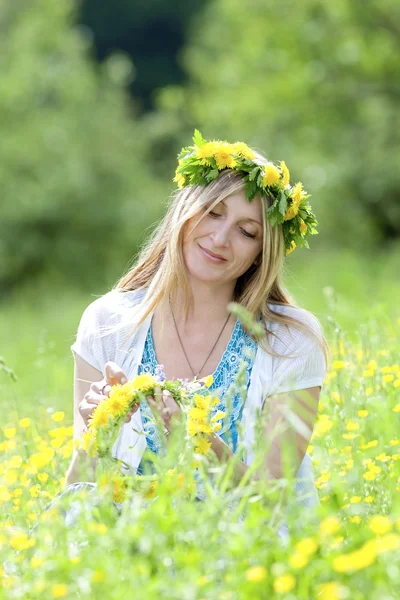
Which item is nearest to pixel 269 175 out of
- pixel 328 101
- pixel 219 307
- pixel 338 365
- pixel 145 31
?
pixel 219 307

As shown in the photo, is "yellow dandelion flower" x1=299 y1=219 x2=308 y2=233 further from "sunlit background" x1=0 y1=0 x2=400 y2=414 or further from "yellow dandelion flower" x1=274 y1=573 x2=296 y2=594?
"sunlit background" x1=0 y1=0 x2=400 y2=414

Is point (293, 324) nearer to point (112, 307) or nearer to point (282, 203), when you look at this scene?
point (282, 203)

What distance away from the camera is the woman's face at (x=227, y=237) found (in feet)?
10.4

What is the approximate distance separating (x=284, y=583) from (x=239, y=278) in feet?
5.50

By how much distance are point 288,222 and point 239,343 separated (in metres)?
0.43

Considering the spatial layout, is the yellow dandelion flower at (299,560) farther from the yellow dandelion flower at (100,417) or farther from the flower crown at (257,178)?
the flower crown at (257,178)

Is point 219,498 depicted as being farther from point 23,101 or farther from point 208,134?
point 208,134

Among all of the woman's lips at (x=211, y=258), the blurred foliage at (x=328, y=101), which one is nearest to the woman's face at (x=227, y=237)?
the woman's lips at (x=211, y=258)

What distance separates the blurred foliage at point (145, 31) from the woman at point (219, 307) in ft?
93.7

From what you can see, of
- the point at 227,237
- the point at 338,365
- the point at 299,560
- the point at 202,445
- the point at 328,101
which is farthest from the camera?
the point at 328,101

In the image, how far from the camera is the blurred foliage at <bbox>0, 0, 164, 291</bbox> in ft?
58.0

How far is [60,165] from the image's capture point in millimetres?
18078

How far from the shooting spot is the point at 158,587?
181cm

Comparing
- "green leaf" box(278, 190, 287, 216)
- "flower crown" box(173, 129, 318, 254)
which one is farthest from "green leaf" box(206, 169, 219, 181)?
"green leaf" box(278, 190, 287, 216)
